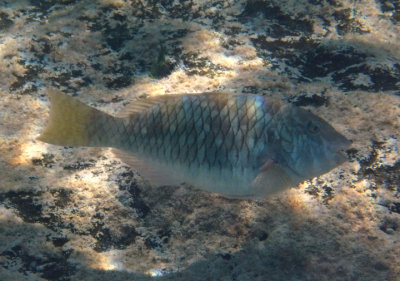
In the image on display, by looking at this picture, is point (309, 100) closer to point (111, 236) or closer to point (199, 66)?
point (199, 66)

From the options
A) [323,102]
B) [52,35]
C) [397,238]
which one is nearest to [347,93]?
[323,102]

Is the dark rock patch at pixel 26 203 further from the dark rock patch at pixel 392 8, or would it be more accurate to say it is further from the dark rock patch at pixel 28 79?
the dark rock patch at pixel 392 8

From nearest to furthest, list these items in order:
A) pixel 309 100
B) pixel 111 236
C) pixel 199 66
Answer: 1. pixel 111 236
2. pixel 309 100
3. pixel 199 66

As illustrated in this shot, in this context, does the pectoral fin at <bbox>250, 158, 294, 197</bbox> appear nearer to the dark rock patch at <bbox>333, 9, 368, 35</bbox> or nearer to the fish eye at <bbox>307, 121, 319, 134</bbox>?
the fish eye at <bbox>307, 121, 319, 134</bbox>

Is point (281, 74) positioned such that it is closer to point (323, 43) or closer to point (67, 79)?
point (323, 43)

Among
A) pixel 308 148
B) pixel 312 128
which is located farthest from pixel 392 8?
pixel 308 148
